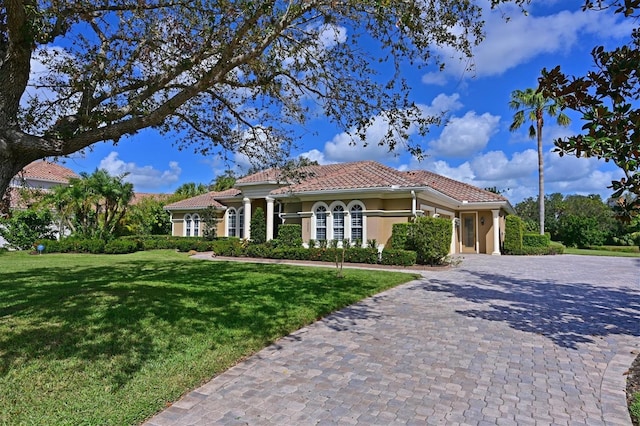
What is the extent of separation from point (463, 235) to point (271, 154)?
2204 cm

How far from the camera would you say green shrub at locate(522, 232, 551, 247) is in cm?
2923

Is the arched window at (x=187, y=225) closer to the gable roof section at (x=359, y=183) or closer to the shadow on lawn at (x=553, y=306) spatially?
the gable roof section at (x=359, y=183)

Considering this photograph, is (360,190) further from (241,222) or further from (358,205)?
(241,222)

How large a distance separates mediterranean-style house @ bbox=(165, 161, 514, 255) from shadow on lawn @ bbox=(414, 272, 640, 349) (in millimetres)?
6825

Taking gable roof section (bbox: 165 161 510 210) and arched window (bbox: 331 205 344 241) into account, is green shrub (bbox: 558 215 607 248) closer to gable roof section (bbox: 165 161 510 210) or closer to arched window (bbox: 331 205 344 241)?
gable roof section (bbox: 165 161 510 210)

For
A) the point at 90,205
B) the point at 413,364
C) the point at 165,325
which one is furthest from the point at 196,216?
Result: the point at 413,364

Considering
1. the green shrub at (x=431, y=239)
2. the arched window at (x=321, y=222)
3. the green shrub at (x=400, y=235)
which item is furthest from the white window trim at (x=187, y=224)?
the green shrub at (x=431, y=239)

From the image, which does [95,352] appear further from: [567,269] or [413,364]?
[567,269]

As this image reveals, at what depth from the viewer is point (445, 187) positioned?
28469mm

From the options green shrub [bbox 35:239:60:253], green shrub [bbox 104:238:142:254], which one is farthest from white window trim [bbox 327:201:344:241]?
green shrub [bbox 35:239:60:253]

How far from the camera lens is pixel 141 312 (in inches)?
298

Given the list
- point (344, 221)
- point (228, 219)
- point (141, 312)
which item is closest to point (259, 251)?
point (344, 221)

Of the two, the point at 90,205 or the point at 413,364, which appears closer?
the point at 413,364

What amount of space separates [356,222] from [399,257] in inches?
147
